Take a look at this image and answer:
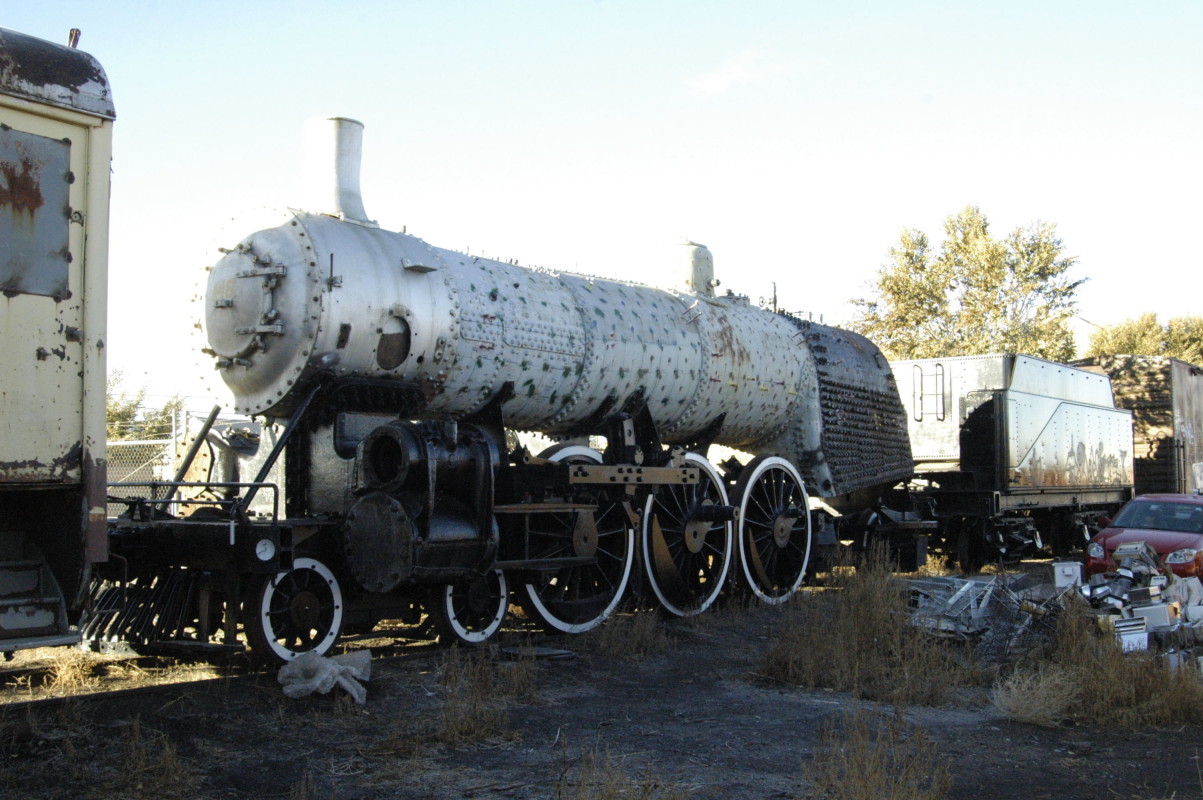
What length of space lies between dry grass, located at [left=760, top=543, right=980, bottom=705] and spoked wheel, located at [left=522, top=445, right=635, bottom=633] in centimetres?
168

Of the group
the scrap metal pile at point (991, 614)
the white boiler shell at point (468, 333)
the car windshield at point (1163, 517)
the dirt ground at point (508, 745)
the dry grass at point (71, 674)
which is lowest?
the dirt ground at point (508, 745)

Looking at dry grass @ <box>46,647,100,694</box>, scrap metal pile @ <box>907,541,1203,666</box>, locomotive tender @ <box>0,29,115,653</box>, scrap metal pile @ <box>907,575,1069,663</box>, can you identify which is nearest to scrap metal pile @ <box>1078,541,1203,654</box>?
scrap metal pile @ <box>907,541,1203,666</box>

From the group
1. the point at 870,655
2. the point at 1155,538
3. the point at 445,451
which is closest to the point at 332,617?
Answer: the point at 445,451

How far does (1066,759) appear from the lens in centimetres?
624

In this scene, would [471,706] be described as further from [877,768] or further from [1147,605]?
[1147,605]

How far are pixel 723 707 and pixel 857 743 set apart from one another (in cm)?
205

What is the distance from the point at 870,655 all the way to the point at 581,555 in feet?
7.79

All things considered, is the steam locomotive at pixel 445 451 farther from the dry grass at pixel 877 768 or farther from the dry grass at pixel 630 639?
the dry grass at pixel 877 768

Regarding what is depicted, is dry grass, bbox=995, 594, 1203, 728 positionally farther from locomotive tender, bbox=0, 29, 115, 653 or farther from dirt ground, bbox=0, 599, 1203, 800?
locomotive tender, bbox=0, 29, 115, 653

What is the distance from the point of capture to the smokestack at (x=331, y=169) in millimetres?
8867

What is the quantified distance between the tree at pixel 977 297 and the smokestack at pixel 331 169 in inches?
1062

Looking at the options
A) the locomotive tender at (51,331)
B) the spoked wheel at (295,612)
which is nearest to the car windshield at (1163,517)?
the spoked wheel at (295,612)

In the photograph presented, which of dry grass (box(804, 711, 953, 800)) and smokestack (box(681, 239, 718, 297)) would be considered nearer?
dry grass (box(804, 711, 953, 800))

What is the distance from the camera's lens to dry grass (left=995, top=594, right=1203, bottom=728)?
281 inches
